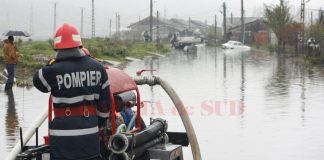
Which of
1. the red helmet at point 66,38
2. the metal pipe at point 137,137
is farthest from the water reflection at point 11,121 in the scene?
the red helmet at point 66,38

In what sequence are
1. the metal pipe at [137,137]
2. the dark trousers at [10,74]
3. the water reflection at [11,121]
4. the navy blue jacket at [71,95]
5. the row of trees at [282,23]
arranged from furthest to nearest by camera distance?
the row of trees at [282,23], the dark trousers at [10,74], the water reflection at [11,121], the metal pipe at [137,137], the navy blue jacket at [71,95]

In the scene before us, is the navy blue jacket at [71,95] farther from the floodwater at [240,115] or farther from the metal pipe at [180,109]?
the floodwater at [240,115]

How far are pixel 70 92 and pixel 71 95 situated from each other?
29mm

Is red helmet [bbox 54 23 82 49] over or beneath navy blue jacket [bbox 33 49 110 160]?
over

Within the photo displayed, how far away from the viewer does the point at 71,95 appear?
516 centimetres

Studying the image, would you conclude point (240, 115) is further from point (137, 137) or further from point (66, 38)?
point (66, 38)

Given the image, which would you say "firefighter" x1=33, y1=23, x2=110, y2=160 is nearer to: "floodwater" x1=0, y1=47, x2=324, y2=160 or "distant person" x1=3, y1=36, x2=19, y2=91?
"floodwater" x1=0, y1=47, x2=324, y2=160

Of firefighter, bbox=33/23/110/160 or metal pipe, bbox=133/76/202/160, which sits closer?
firefighter, bbox=33/23/110/160

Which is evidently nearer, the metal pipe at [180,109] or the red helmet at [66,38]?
the red helmet at [66,38]

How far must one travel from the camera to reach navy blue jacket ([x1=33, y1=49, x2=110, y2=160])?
16.8ft

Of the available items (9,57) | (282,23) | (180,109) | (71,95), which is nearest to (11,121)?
(180,109)

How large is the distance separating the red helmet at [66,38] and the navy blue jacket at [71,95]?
0.07 metres

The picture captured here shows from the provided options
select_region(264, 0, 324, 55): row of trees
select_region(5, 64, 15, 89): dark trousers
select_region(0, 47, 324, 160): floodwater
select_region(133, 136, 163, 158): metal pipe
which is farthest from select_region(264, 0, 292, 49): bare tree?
select_region(133, 136, 163, 158): metal pipe

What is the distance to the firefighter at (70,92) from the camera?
16.8 feet
